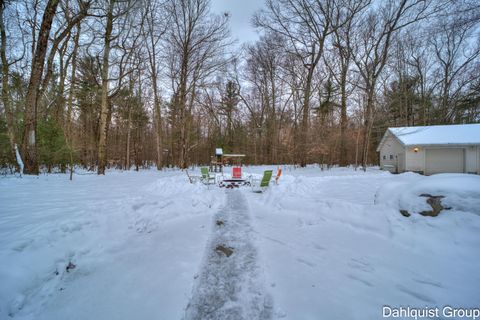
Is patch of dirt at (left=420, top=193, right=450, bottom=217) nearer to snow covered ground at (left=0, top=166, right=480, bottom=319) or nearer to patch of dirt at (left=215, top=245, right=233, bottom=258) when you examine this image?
snow covered ground at (left=0, top=166, right=480, bottom=319)

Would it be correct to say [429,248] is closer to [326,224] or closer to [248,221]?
[326,224]

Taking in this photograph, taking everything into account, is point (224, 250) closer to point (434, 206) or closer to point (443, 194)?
point (434, 206)

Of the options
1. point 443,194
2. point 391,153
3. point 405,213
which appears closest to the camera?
point 443,194

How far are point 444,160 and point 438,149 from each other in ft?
3.36

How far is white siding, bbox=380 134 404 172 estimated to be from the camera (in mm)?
18498

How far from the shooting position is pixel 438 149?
16422 millimetres

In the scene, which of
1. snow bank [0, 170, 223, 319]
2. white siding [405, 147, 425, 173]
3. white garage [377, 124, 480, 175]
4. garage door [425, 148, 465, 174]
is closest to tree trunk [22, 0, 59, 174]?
snow bank [0, 170, 223, 319]

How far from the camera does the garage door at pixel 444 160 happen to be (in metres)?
15.9

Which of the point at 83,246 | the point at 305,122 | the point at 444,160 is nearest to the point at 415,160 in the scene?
the point at 444,160

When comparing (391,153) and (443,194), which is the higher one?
(391,153)

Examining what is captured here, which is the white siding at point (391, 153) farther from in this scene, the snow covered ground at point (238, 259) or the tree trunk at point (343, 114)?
the snow covered ground at point (238, 259)

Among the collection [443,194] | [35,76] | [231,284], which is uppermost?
[35,76]

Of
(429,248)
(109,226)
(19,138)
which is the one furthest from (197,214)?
(19,138)

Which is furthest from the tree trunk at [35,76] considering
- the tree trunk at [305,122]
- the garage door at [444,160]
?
the garage door at [444,160]
